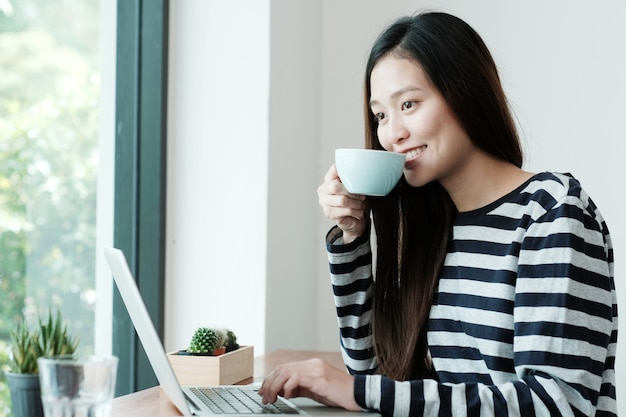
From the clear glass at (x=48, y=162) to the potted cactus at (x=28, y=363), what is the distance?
789 millimetres

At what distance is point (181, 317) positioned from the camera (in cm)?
199

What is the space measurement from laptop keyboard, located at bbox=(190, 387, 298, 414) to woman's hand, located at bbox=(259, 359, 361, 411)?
2 centimetres

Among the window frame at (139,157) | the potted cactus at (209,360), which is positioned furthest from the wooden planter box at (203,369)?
the window frame at (139,157)

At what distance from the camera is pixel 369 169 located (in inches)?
46.1

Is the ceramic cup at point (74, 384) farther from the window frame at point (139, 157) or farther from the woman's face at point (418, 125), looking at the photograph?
the window frame at point (139, 157)

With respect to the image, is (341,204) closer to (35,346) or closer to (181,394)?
(181,394)

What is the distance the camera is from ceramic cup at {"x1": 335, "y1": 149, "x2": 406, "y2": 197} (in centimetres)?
116

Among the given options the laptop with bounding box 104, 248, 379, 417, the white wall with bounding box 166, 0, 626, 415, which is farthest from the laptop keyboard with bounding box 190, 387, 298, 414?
the white wall with bounding box 166, 0, 626, 415

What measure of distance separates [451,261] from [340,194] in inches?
7.8

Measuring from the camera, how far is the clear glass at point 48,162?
164 centimetres

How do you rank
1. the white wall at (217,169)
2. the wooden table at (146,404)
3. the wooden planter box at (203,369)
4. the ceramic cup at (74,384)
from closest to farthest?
the ceramic cup at (74,384), the wooden table at (146,404), the wooden planter box at (203,369), the white wall at (217,169)

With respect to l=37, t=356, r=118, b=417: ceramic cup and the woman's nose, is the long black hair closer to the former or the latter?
the woman's nose

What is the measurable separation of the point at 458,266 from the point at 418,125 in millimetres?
221

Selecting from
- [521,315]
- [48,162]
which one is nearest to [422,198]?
[521,315]
